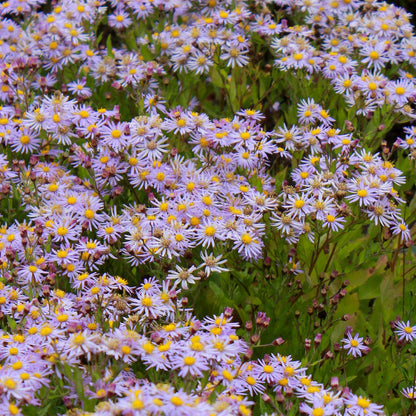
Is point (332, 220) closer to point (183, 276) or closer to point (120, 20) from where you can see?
point (183, 276)

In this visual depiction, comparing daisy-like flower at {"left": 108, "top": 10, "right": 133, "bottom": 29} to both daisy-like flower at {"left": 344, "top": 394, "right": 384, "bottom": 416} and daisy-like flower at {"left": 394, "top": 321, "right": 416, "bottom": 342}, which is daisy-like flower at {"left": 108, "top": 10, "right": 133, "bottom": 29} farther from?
daisy-like flower at {"left": 344, "top": 394, "right": 384, "bottom": 416}

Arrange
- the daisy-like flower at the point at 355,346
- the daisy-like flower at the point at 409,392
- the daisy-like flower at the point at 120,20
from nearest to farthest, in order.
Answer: the daisy-like flower at the point at 409,392 < the daisy-like flower at the point at 355,346 < the daisy-like flower at the point at 120,20

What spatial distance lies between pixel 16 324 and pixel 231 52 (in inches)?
80.2

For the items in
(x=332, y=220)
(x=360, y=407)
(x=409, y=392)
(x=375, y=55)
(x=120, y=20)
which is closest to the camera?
(x=360, y=407)

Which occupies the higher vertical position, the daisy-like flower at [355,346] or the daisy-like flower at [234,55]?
the daisy-like flower at [234,55]

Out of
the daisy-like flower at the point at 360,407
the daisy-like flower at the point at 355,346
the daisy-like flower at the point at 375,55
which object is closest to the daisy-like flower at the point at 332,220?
the daisy-like flower at the point at 355,346

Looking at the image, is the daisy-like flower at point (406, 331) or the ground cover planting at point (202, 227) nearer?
the ground cover planting at point (202, 227)

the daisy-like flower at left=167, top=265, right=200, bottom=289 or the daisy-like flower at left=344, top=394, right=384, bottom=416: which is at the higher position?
the daisy-like flower at left=167, top=265, right=200, bottom=289

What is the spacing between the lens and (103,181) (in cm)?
295

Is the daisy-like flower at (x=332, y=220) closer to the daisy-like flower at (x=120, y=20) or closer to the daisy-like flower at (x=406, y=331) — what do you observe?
the daisy-like flower at (x=406, y=331)

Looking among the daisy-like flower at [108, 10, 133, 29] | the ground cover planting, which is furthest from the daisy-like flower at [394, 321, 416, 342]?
the daisy-like flower at [108, 10, 133, 29]

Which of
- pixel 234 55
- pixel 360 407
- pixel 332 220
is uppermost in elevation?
pixel 234 55

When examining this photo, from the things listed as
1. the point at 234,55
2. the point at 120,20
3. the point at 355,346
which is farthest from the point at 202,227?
the point at 120,20

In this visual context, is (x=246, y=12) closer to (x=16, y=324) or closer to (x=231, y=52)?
(x=231, y=52)
